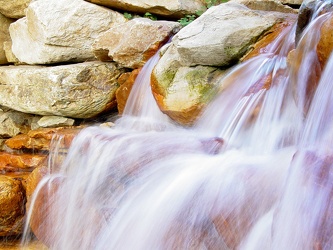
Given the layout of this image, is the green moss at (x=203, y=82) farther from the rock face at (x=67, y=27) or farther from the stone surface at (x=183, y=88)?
the rock face at (x=67, y=27)

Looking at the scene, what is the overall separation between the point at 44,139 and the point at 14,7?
9.97ft

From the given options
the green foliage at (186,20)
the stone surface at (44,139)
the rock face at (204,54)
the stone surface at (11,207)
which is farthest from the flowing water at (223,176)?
the green foliage at (186,20)

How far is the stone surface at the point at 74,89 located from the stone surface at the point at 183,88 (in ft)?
3.41

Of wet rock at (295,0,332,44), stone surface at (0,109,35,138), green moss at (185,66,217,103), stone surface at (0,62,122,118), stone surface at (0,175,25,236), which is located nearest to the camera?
wet rock at (295,0,332,44)

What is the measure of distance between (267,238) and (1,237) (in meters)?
3.22

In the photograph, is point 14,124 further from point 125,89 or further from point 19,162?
point 125,89

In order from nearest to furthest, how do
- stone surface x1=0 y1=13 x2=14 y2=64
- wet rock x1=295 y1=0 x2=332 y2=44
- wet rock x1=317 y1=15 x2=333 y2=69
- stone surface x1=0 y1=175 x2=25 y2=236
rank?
wet rock x1=317 y1=15 x2=333 y2=69 < wet rock x1=295 y1=0 x2=332 y2=44 < stone surface x1=0 y1=175 x2=25 y2=236 < stone surface x1=0 y1=13 x2=14 y2=64

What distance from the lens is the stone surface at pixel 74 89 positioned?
4836 millimetres

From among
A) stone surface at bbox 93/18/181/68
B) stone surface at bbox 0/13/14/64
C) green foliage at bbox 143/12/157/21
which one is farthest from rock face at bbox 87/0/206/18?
stone surface at bbox 0/13/14/64

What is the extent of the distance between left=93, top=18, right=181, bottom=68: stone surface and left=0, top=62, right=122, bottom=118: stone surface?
0.81 feet

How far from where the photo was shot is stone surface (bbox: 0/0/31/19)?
21.0ft

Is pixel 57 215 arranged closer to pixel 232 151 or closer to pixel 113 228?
pixel 113 228

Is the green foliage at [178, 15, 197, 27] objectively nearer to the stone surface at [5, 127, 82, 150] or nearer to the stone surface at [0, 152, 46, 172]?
the stone surface at [5, 127, 82, 150]

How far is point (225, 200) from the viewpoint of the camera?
7.04ft
